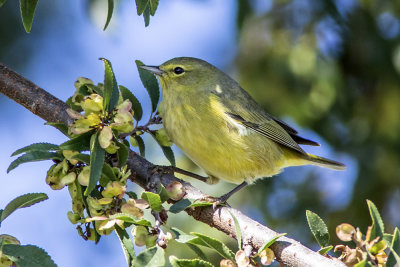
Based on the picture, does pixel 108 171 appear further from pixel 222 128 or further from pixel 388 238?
pixel 222 128

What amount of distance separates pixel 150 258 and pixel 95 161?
43cm

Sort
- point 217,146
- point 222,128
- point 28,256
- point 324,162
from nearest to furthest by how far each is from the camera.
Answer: point 28,256 → point 217,146 → point 222,128 → point 324,162

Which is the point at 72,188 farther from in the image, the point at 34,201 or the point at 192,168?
the point at 192,168

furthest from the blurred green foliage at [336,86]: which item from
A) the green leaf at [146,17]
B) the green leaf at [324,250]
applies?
the green leaf at [324,250]

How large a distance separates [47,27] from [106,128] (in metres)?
3.74

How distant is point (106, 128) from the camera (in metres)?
2.20

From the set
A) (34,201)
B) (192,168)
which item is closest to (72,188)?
(34,201)

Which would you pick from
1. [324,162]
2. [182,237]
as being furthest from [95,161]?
[324,162]

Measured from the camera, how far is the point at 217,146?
3.78 metres

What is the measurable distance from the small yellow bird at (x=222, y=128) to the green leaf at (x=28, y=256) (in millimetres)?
1676

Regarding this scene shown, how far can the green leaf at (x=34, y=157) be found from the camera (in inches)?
82.7

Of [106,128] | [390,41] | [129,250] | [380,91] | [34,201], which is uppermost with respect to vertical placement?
[390,41]

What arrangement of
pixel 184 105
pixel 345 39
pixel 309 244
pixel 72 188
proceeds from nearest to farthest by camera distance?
pixel 72 188, pixel 184 105, pixel 309 244, pixel 345 39

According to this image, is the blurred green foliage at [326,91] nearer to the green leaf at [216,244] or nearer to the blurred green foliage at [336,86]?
the blurred green foliage at [336,86]
